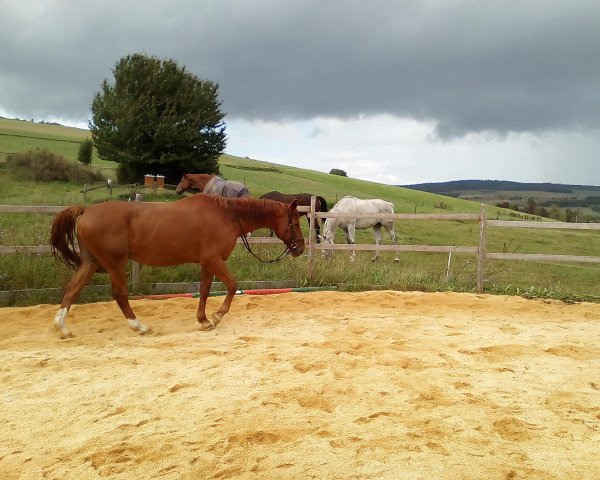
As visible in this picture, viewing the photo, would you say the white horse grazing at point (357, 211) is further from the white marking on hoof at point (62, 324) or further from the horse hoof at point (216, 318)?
the white marking on hoof at point (62, 324)

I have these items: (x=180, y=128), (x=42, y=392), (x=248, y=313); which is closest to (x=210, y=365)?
(x=42, y=392)

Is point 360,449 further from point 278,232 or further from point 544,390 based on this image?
point 278,232

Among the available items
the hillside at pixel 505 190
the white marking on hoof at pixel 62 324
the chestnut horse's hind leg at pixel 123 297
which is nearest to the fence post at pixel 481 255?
the chestnut horse's hind leg at pixel 123 297

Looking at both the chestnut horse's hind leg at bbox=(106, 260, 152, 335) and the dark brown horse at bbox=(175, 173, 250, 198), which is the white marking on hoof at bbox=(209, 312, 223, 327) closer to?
the chestnut horse's hind leg at bbox=(106, 260, 152, 335)

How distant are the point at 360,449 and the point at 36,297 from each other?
244 inches

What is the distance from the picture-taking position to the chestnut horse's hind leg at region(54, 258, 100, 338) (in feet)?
19.5

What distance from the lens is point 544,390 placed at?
408cm

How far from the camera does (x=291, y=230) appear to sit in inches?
276

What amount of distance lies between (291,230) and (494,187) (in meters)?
104

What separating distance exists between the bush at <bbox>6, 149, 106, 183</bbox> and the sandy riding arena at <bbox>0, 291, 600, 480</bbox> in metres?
24.8

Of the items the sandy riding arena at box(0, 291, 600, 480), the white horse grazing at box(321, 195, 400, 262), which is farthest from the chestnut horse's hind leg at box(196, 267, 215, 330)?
the white horse grazing at box(321, 195, 400, 262)

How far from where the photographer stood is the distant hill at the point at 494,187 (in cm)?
9544

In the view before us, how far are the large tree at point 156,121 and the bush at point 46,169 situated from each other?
1.66 metres

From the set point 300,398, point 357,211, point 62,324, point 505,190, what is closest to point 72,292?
point 62,324
